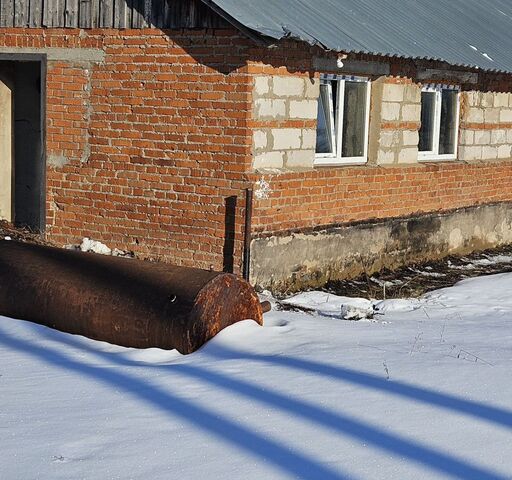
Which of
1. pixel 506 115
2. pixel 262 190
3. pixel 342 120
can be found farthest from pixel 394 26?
pixel 506 115

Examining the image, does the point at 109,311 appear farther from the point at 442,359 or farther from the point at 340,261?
the point at 340,261

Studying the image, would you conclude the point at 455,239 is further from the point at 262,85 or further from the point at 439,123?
the point at 262,85

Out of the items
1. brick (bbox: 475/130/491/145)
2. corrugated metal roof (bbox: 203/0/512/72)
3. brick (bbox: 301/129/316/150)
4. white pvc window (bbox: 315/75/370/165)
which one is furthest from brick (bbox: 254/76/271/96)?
brick (bbox: 475/130/491/145)

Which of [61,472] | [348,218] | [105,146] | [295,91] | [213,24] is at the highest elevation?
[213,24]

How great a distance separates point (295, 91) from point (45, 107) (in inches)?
116

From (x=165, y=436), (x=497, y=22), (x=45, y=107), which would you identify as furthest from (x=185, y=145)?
(x=497, y=22)

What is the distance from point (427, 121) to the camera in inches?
490

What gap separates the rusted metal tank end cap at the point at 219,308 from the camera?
645 centimetres

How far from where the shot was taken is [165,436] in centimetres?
469

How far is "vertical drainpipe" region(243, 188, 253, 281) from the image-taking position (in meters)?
9.26

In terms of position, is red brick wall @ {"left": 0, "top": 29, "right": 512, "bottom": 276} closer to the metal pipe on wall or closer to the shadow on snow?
the metal pipe on wall

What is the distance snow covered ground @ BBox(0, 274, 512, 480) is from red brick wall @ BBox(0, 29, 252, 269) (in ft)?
8.63

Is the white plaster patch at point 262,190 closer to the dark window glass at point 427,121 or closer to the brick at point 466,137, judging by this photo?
the dark window glass at point 427,121

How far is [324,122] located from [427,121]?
247cm
